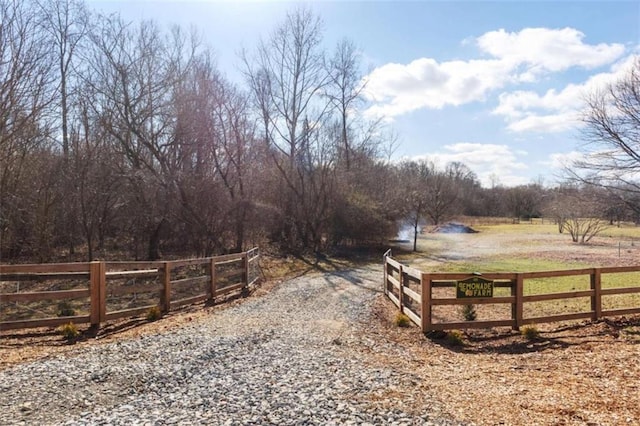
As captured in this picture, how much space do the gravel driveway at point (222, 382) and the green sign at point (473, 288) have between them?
1688 millimetres

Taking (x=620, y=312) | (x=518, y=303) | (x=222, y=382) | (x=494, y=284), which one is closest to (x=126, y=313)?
(x=222, y=382)

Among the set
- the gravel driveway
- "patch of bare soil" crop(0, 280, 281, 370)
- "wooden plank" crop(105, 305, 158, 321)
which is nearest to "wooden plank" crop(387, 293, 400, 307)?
the gravel driveway

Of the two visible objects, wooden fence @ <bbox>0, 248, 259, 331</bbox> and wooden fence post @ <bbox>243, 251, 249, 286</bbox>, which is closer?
wooden fence @ <bbox>0, 248, 259, 331</bbox>

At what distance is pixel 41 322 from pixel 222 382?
4.13 m

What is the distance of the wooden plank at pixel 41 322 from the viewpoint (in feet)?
21.9

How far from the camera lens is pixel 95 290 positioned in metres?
7.07

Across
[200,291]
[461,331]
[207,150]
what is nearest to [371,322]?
[461,331]

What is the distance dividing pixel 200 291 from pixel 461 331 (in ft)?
23.7

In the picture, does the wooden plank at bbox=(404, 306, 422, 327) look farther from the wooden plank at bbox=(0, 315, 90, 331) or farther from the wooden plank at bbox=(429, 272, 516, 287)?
the wooden plank at bbox=(0, 315, 90, 331)

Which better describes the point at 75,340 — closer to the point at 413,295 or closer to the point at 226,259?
the point at 226,259

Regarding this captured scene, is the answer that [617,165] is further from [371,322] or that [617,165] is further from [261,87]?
[261,87]

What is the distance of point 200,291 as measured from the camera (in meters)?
11.7

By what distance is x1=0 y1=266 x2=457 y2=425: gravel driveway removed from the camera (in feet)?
12.3

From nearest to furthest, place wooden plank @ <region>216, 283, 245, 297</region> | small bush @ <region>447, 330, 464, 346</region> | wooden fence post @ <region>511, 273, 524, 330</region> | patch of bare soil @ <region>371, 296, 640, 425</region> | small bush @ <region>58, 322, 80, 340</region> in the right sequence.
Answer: patch of bare soil @ <region>371, 296, 640, 425</region>
small bush @ <region>58, 322, 80, 340</region>
small bush @ <region>447, 330, 464, 346</region>
wooden fence post @ <region>511, 273, 524, 330</region>
wooden plank @ <region>216, 283, 245, 297</region>
